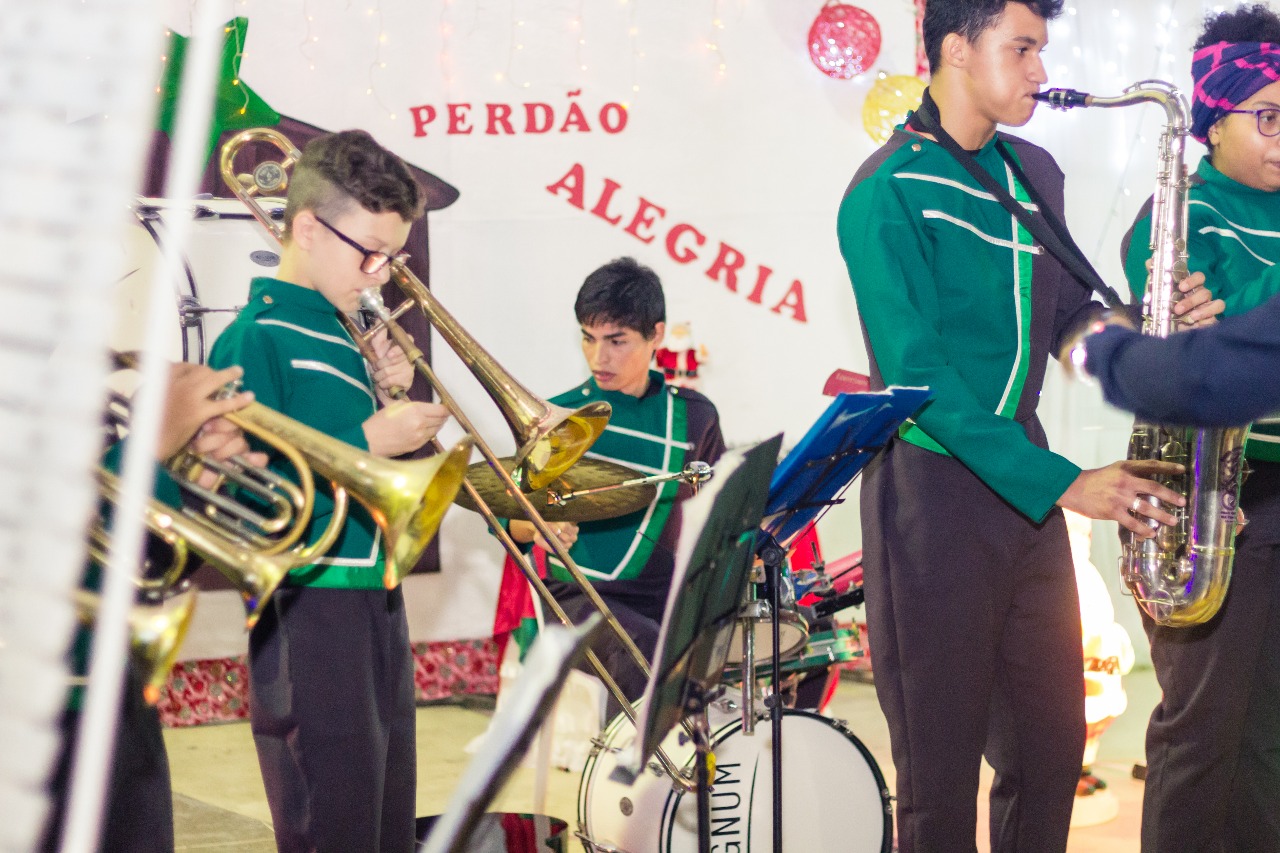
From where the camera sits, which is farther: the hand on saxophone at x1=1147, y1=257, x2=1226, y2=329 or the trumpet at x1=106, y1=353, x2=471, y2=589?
the hand on saxophone at x1=1147, y1=257, x2=1226, y2=329

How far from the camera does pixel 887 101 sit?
5270 mm

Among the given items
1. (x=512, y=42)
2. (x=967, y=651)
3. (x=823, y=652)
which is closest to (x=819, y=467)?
(x=967, y=651)

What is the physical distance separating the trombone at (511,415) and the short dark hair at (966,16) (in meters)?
0.95

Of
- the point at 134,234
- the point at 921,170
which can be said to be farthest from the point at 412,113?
the point at 921,170

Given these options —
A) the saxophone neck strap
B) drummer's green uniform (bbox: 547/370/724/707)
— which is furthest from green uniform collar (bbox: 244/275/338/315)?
drummer's green uniform (bbox: 547/370/724/707)

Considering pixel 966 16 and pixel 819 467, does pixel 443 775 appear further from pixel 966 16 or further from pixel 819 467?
pixel 966 16

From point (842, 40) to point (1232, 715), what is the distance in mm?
3562

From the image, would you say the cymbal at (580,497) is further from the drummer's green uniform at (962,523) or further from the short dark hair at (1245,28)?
the short dark hair at (1245,28)

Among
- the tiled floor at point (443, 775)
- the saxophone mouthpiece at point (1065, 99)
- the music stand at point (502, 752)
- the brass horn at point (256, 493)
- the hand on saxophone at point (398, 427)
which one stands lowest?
the tiled floor at point (443, 775)

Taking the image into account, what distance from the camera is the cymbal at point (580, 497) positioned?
9.48ft

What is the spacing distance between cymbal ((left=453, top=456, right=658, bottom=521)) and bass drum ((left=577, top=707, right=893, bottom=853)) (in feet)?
1.67

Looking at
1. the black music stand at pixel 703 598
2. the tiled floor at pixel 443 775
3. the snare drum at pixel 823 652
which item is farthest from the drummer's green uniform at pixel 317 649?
the snare drum at pixel 823 652

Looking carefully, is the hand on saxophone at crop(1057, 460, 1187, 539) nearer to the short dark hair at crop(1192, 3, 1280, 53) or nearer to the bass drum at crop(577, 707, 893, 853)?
the bass drum at crop(577, 707, 893, 853)

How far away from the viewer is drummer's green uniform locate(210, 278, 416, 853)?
6.15 ft
